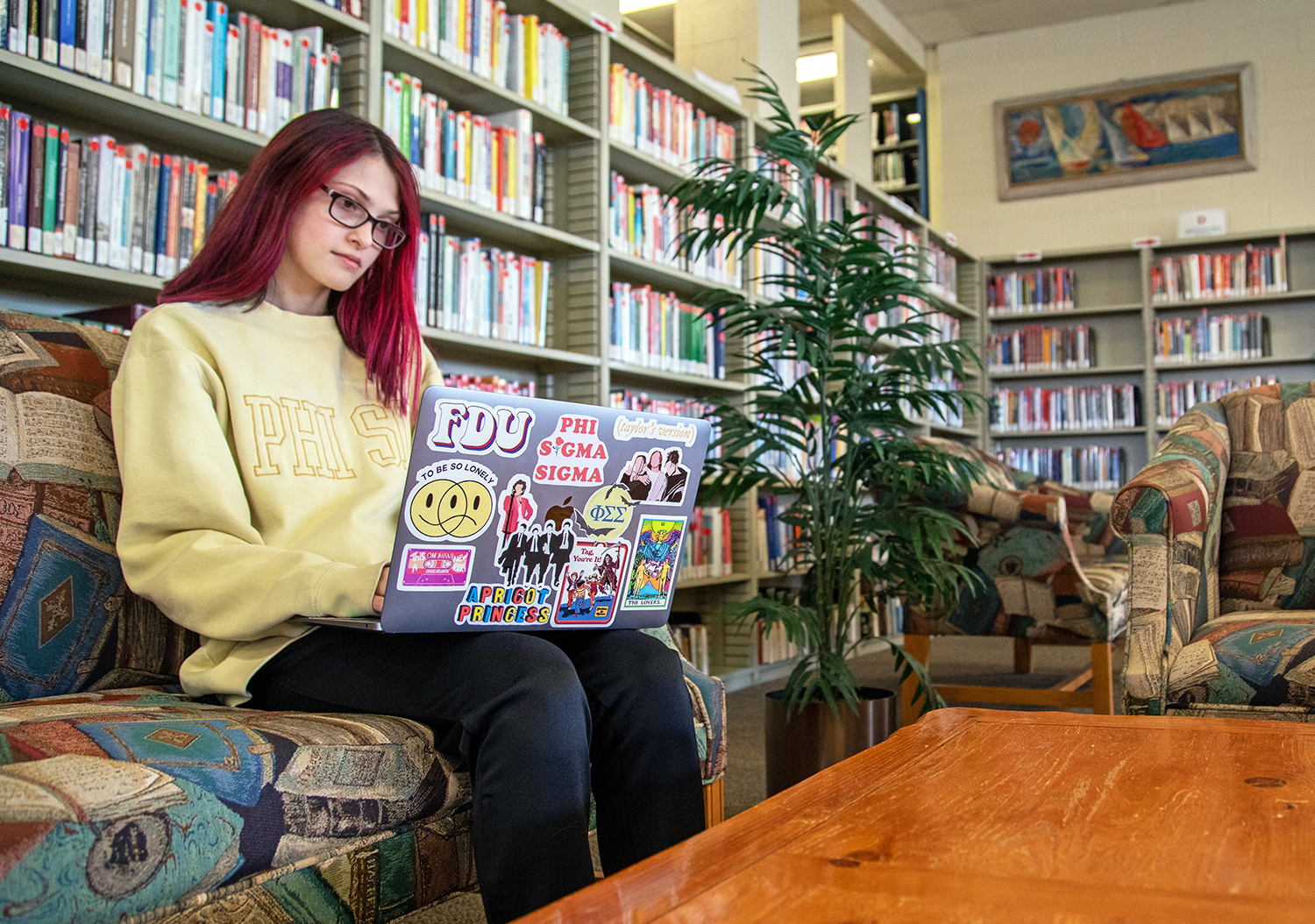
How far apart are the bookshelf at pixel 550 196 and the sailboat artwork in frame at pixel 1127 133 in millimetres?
2085

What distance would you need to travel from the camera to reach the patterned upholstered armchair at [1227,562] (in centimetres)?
154

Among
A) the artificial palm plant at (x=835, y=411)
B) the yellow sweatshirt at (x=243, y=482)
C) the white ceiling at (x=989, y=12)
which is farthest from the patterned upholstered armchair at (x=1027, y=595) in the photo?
the white ceiling at (x=989, y=12)

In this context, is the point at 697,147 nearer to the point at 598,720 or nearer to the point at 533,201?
the point at 533,201

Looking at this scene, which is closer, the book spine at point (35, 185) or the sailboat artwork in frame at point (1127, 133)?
the book spine at point (35, 185)

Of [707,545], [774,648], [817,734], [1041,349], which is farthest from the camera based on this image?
[1041,349]

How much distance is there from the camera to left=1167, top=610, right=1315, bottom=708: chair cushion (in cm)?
150

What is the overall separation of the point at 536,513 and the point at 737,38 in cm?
386

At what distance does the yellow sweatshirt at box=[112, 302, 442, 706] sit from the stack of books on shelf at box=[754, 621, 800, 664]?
2.56m

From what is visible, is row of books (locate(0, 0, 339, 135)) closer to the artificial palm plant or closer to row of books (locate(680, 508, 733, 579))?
the artificial palm plant

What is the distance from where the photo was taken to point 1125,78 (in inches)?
236

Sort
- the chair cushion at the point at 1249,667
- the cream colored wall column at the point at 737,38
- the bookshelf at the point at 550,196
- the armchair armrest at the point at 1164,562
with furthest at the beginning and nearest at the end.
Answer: the cream colored wall column at the point at 737,38
the bookshelf at the point at 550,196
the armchair armrest at the point at 1164,562
the chair cushion at the point at 1249,667

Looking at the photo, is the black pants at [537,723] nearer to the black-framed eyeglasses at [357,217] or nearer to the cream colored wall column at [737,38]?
the black-framed eyeglasses at [357,217]

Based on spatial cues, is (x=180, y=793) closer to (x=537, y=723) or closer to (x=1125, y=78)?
(x=537, y=723)

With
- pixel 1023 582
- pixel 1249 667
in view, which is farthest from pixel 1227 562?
pixel 1023 582
